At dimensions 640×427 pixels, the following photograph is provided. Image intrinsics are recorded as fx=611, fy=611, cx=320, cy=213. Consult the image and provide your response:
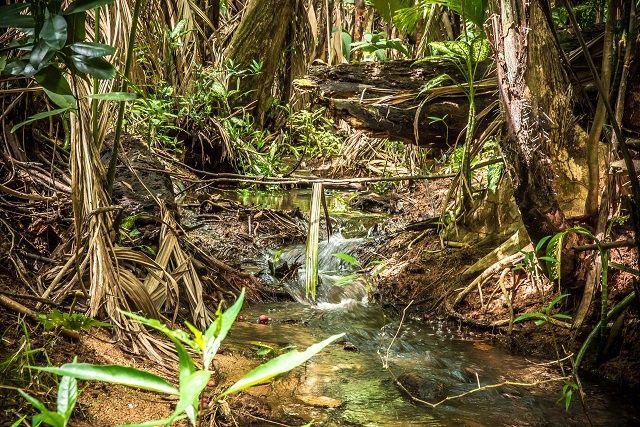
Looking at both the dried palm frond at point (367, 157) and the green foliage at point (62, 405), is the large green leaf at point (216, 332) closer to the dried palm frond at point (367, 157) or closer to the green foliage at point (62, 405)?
the green foliage at point (62, 405)

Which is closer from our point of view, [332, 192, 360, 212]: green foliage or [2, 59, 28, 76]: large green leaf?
[2, 59, 28, 76]: large green leaf

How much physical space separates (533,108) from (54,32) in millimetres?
1986

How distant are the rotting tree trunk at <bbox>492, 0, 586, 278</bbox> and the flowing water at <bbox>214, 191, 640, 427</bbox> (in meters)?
0.72

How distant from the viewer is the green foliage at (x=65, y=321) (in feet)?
6.50

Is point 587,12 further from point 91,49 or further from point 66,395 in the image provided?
point 66,395

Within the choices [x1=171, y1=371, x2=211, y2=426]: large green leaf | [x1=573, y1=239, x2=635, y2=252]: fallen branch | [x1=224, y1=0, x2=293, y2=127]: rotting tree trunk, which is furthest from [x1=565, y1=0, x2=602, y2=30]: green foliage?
[x1=224, y1=0, x2=293, y2=127]: rotting tree trunk

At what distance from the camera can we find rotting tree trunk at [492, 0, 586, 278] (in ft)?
8.71

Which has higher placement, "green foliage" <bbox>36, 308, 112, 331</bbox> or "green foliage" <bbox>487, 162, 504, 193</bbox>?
"green foliage" <bbox>487, 162, 504, 193</bbox>

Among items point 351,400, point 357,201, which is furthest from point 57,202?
point 357,201

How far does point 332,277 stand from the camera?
4.58 m

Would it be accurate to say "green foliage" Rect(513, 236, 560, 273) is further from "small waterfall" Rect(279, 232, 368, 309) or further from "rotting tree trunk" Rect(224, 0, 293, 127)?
"rotting tree trunk" Rect(224, 0, 293, 127)

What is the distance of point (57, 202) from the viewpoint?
292cm

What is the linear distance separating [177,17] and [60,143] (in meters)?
4.63

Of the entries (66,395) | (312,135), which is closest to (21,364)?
(66,395)
